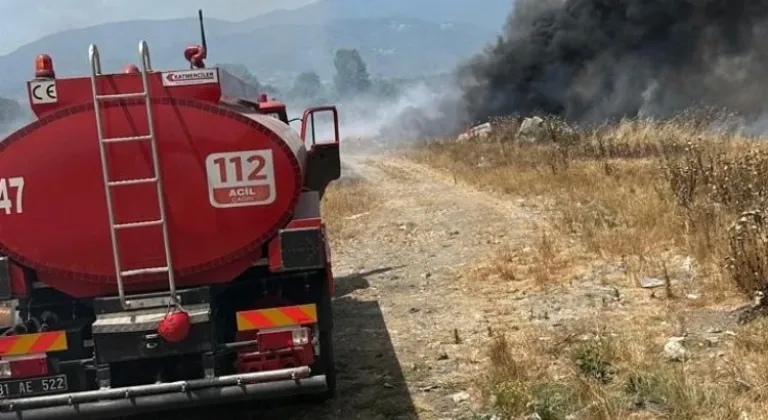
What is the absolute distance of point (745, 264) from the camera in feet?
19.0

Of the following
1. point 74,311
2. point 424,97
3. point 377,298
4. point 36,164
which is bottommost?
point 377,298

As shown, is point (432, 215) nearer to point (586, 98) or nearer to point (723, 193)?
point (723, 193)

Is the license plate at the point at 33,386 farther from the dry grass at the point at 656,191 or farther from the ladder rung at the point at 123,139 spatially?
the dry grass at the point at 656,191

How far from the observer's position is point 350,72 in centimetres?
16612

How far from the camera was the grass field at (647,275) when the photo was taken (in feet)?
14.5

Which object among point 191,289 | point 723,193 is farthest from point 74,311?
point 723,193

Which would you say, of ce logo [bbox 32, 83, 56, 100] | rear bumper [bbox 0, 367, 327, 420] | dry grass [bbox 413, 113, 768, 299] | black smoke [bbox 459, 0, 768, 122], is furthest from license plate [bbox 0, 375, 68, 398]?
black smoke [bbox 459, 0, 768, 122]

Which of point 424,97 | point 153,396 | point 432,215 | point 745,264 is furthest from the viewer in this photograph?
point 424,97

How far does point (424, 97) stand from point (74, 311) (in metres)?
40.8

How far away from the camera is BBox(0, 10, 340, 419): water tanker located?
13.9ft

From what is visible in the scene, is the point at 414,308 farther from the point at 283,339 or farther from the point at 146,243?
the point at 146,243

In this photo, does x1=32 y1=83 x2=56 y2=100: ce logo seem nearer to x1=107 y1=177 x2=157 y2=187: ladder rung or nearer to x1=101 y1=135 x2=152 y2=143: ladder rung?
x1=101 y1=135 x2=152 y2=143: ladder rung

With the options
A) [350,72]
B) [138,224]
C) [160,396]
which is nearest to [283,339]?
[160,396]

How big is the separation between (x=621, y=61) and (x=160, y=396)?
2882 centimetres
